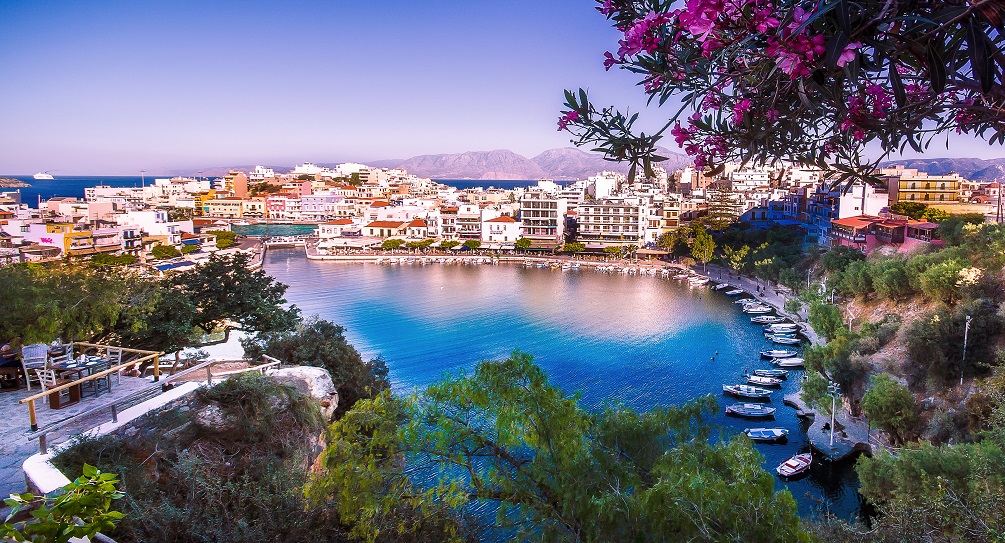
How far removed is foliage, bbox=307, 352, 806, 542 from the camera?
2883mm

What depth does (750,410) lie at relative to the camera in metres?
11.4

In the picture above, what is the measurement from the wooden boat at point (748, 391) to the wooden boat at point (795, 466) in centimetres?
306

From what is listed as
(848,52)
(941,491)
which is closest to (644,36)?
A: (848,52)

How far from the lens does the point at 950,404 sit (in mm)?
8242

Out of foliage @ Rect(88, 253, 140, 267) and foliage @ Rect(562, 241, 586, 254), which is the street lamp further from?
foliage @ Rect(88, 253, 140, 267)

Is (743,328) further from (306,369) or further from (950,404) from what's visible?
(306,369)

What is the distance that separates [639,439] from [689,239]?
27.7 m

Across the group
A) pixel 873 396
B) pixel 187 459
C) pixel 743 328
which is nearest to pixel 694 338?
A: pixel 743 328

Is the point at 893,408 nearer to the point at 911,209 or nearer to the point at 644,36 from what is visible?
the point at 644,36

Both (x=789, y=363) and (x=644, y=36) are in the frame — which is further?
(x=789, y=363)

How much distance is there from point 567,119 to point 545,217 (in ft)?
112

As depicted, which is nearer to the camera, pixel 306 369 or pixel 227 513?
pixel 227 513

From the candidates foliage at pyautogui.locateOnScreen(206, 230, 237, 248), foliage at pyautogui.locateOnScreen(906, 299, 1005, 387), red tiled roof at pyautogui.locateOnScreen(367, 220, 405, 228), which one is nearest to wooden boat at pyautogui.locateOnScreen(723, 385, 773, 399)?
foliage at pyautogui.locateOnScreen(906, 299, 1005, 387)

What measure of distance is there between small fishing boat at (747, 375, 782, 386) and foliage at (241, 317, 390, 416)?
8964 mm
